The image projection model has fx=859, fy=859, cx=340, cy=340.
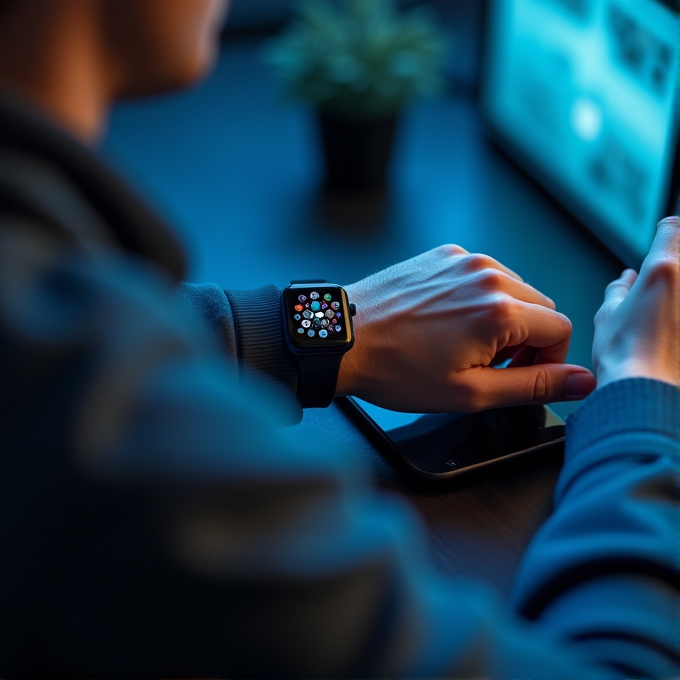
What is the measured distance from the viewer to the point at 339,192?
1.36m

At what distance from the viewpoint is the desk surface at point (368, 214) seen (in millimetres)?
700

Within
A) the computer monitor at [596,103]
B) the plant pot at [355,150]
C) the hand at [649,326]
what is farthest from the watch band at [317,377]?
the plant pot at [355,150]

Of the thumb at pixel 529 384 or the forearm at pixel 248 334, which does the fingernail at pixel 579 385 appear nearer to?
the thumb at pixel 529 384

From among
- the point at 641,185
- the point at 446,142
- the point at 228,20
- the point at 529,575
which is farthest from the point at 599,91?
the point at 228,20

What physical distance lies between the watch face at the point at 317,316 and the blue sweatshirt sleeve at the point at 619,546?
0.79 ft

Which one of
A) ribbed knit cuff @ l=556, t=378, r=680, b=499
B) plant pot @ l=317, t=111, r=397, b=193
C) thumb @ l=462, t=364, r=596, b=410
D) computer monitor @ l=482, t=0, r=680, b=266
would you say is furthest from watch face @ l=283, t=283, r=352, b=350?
plant pot @ l=317, t=111, r=397, b=193

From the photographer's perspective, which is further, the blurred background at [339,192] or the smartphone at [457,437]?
the blurred background at [339,192]

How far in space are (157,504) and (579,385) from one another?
483 millimetres

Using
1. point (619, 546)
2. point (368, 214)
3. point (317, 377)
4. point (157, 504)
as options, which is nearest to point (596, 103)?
point (368, 214)

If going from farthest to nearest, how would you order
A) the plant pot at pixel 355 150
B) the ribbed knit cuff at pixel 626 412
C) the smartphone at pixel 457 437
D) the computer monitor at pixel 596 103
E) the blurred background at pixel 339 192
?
1. the plant pot at pixel 355 150
2. the blurred background at pixel 339 192
3. the computer monitor at pixel 596 103
4. the smartphone at pixel 457 437
5. the ribbed knit cuff at pixel 626 412

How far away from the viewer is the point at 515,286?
0.79m

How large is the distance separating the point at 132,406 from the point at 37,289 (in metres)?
0.07

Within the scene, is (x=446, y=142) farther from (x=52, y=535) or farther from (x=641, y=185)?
(x=52, y=535)

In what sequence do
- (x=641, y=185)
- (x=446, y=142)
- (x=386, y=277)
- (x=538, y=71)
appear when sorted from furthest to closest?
(x=446, y=142), (x=538, y=71), (x=641, y=185), (x=386, y=277)
